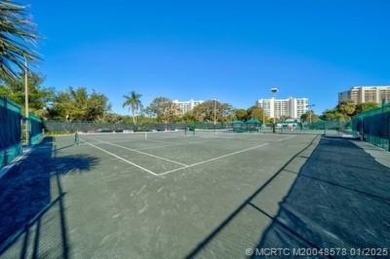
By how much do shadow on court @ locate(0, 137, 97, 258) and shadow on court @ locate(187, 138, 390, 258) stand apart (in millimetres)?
2230

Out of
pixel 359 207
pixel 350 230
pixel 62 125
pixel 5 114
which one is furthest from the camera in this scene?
pixel 62 125

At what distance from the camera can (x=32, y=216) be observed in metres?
5.56

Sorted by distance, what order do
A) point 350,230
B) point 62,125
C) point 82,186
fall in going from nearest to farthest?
1. point 350,230
2. point 82,186
3. point 62,125

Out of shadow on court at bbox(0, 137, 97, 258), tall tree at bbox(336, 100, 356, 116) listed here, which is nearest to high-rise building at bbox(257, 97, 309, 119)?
tall tree at bbox(336, 100, 356, 116)

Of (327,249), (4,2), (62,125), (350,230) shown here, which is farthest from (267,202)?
(62,125)

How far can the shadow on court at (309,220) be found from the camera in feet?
13.7

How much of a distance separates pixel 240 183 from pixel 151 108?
315ft

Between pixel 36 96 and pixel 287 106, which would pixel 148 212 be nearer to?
pixel 36 96

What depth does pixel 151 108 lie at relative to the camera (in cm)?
10238

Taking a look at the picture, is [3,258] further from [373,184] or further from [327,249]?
[373,184]

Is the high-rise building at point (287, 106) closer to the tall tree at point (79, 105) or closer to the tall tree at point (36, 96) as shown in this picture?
the tall tree at point (79, 105)

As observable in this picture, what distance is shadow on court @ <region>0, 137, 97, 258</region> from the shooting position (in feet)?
13.4

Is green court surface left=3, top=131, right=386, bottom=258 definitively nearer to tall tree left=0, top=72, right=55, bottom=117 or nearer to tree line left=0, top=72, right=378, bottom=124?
tree line left=0, top=72, right=378, bottom=124

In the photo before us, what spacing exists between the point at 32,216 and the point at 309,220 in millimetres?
5458
